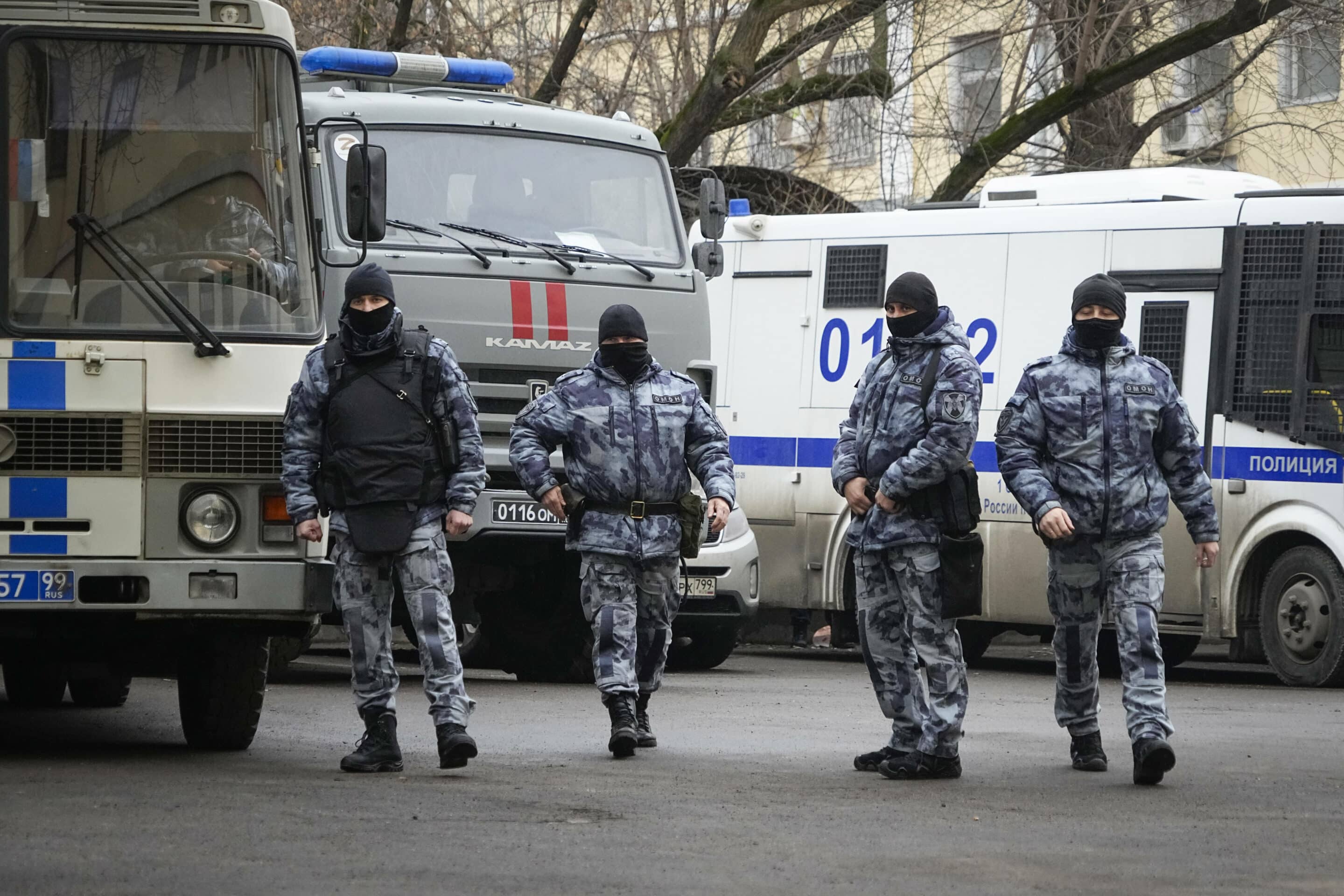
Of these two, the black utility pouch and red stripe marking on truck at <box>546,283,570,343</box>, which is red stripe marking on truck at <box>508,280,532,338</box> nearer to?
red stripe marking on truck at <box>546,283,570,343</box>

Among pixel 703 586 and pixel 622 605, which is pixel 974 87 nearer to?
pixel 703 586

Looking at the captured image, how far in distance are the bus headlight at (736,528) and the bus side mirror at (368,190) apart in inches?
187

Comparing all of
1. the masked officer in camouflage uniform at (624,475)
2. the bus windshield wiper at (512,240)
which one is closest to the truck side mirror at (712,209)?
the bus windshield wiper at (512,240)

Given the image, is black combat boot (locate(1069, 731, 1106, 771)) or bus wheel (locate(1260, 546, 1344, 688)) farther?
bus wheel (locate(1260, 546, 1344, 688))

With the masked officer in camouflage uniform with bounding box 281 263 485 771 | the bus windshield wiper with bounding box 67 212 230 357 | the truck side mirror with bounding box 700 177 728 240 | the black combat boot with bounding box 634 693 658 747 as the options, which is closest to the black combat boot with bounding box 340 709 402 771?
the masked officer in camouflage uniform with bounding box 281 263 485 771

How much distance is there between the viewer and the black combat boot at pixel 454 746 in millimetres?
8445

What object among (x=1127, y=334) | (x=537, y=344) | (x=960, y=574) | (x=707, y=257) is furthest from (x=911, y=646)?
(x=1127, y=334)

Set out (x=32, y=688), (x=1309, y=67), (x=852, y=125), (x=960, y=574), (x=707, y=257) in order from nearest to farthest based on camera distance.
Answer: (x=960, y=574), (x=32, y=688), (x=707, y=257), (x=1309, y=67), (x=852, y=125)

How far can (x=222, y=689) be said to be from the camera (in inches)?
361

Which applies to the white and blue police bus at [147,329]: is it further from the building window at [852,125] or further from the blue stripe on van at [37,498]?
the building window at [852,125]

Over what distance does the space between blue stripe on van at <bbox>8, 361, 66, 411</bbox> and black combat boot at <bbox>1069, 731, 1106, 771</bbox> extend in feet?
12.9

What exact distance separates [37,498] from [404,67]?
17.0 ft

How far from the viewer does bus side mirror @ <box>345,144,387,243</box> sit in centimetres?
932

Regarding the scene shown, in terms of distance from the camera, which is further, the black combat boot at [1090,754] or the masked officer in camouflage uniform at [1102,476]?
the black combat boot at [1090,754]
